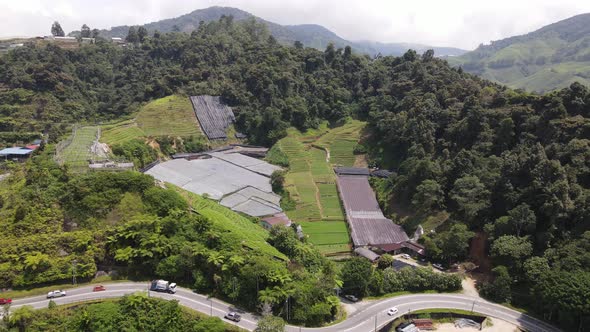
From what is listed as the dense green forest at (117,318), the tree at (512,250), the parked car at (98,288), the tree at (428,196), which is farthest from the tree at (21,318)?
the tree at (428,196)

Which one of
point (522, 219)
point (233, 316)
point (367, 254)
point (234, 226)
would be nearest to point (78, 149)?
point (234, 226)

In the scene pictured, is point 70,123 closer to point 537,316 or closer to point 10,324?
point 10,324

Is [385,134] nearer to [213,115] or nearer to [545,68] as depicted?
[213,115]

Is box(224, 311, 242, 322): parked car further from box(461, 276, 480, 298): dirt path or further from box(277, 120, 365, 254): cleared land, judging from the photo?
box(461, 276, 480, 298): dirt path

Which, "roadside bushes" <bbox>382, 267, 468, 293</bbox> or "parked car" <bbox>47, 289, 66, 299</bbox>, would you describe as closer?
"parked car" <bbox>47, 289, 66, 299</bbox>

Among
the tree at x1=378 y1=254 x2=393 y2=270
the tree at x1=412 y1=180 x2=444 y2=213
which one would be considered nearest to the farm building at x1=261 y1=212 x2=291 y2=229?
the tree at x1=378 y1=254 x2=393 y2=270

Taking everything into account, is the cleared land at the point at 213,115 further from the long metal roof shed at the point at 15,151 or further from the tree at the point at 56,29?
the tree at the point at 56,29
